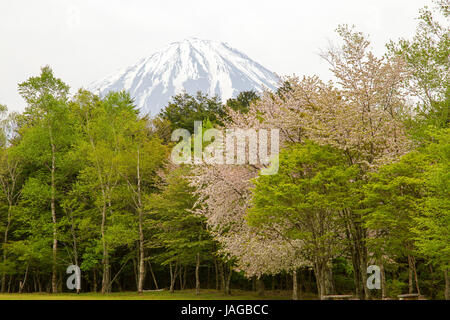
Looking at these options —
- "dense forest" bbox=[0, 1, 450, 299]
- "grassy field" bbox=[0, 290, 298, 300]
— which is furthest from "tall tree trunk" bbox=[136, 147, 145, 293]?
"grassy field" bbox=[0, 290, 298, 300]

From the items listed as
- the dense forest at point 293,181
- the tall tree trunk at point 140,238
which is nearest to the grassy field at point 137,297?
the tall tree trunk at point 140,238

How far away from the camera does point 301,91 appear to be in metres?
21.2

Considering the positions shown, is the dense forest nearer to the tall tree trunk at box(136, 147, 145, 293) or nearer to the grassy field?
the tall tree trunk at box(136, 147, 145, 293)

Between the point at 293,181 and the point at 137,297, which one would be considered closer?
the point at 293,181

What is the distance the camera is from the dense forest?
52.3 feet

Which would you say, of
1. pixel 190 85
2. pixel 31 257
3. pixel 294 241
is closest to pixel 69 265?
pixel 31 257

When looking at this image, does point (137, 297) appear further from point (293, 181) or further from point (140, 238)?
point (293, 181)

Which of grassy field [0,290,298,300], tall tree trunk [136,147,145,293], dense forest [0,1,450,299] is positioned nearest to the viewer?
dense forest [0,1,450,299]

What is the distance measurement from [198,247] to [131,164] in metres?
9.40

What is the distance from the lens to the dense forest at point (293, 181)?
16.0 metres

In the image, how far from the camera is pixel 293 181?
682 inches

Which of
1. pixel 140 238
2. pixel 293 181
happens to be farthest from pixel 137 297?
pixel 293 181

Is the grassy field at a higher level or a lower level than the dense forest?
lower

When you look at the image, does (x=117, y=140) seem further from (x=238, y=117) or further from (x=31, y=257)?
(x=238, y=117)
